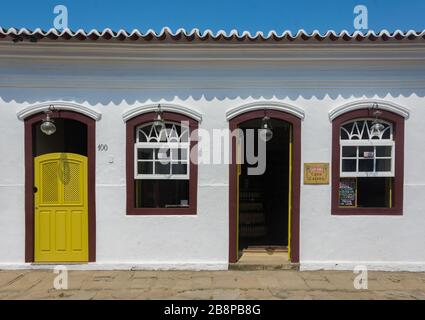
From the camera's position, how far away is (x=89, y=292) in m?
4.67

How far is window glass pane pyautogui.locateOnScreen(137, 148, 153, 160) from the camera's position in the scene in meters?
5.55

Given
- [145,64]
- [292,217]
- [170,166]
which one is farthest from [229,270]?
[145,64]

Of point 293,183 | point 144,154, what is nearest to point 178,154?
point 144,154

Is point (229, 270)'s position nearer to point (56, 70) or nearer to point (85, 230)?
point (85, 230)

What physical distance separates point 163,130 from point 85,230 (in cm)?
221

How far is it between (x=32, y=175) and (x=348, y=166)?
550 cm

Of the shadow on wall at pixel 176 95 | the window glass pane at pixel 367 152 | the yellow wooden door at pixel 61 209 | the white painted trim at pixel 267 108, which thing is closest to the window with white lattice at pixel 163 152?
the shadow on wall at pixel 176 95

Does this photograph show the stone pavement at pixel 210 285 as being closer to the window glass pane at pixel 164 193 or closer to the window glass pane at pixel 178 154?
the window glass pane at pixel 164 193

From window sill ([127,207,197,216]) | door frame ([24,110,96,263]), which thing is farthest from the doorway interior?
door frame ([24,110,96,263])

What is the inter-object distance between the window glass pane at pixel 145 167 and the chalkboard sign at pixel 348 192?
3.36 metres

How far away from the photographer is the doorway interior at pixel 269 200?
6.87 m

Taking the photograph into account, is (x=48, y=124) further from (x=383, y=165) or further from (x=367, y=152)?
(x=383, y=165)

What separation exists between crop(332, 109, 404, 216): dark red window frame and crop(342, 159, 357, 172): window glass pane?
161mm

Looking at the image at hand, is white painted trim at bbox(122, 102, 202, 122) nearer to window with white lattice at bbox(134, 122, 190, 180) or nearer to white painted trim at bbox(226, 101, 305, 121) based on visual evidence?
window with white lattice at bbox(134, 122, 190, 180)
